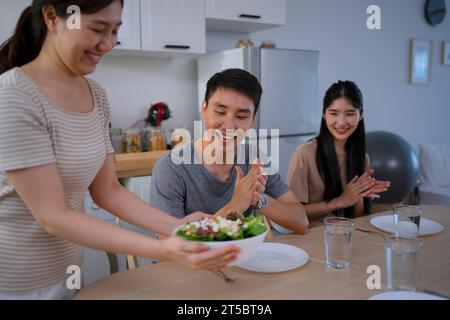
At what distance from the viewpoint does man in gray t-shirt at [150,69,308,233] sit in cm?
147

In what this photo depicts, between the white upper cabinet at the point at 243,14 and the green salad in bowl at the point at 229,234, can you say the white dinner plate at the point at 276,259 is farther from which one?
the white upper cabinet at the point at 243,14

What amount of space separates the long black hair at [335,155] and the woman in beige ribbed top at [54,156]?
3.31 ft

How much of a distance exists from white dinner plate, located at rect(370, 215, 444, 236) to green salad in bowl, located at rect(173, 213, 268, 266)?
70 cm

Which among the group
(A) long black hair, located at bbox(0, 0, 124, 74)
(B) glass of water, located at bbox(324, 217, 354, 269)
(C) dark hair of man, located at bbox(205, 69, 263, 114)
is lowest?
(B) glass of water, located at bbox(324, 217, 354, 269)

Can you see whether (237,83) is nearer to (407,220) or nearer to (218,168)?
(218,168)

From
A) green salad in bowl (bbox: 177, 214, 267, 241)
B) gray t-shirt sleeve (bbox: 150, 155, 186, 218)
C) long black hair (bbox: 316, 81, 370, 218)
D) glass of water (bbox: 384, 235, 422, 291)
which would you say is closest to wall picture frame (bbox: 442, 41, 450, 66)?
long black hair (bbox: 316, 81, 370, 218)

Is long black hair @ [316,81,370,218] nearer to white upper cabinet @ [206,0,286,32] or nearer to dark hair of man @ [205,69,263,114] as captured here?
dark hair of man @ [205,69,263,114]

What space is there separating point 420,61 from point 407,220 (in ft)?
14.1

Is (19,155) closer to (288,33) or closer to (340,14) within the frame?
(288,33)

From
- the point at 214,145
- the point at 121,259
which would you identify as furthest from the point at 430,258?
the point at 121,259

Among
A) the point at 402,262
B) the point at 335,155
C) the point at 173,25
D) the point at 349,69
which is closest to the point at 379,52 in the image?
the point at 349,69

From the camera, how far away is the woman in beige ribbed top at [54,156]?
34.4 inches

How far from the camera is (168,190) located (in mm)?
1476

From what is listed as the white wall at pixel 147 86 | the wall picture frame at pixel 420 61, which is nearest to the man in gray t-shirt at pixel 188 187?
the white wall at pixel 147 86
